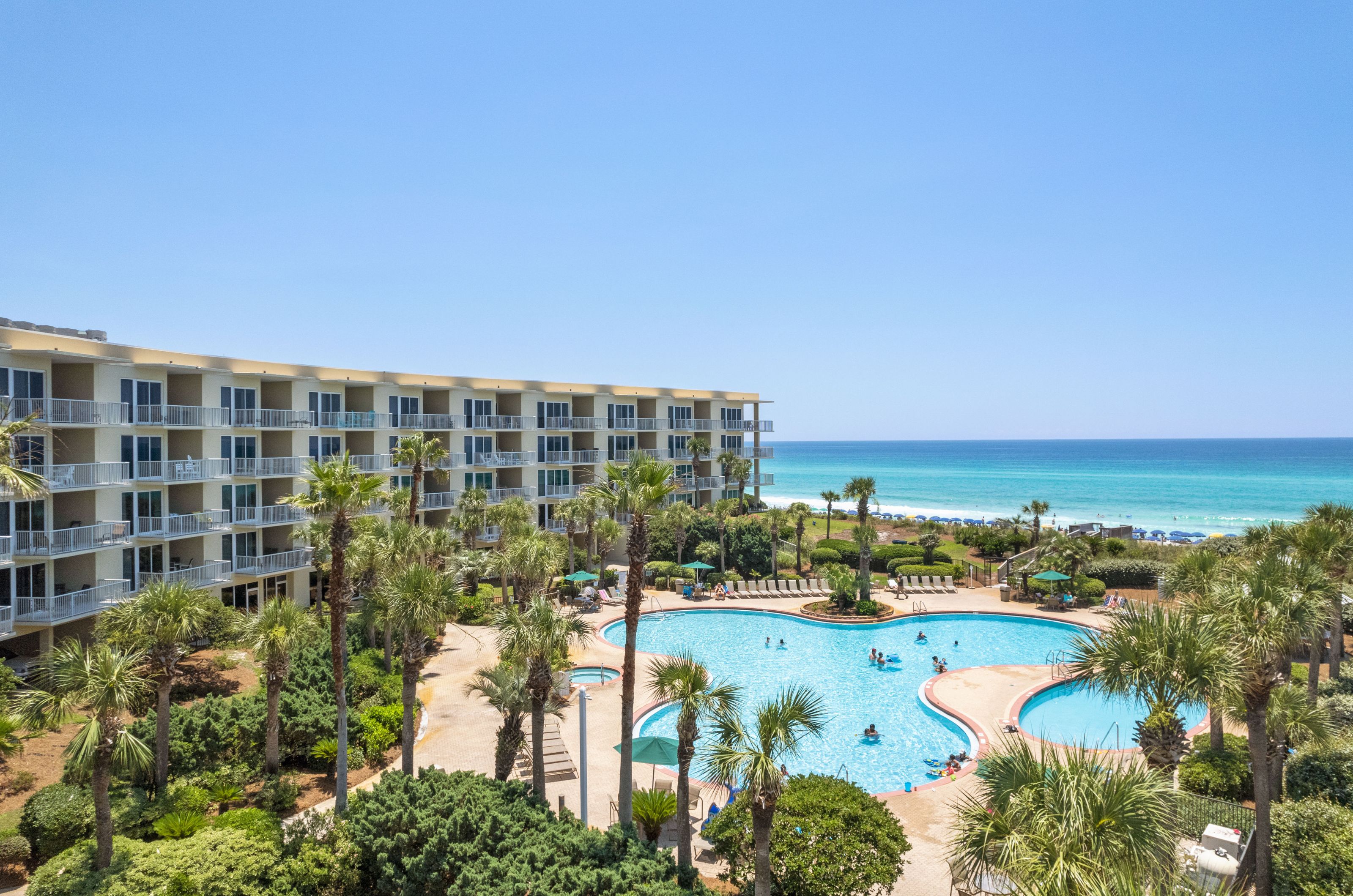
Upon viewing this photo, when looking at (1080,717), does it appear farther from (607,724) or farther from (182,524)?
(182,524)

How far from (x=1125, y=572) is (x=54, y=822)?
155 feet

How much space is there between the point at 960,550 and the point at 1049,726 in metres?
31.1

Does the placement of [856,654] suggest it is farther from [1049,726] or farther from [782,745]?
[782,745]

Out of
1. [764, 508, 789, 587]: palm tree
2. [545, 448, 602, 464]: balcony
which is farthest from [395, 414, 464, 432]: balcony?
[764, 508, 789, 587]: palm tree

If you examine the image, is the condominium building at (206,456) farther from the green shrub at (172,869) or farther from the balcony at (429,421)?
the green shrub at (172,869)

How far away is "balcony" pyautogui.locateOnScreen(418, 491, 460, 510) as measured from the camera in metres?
40.6

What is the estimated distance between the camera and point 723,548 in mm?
45375

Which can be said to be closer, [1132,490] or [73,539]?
[73,539]

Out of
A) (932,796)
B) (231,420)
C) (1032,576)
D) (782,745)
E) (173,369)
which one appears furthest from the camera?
(1032,576)

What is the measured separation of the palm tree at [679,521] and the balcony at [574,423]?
876 cm

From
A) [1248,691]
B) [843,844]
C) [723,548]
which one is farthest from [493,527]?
[1248,691]

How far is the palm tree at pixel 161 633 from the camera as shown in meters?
17.4

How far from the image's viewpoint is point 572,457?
1945 inches

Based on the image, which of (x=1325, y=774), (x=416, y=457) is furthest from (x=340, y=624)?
(x=1325, y=774)
